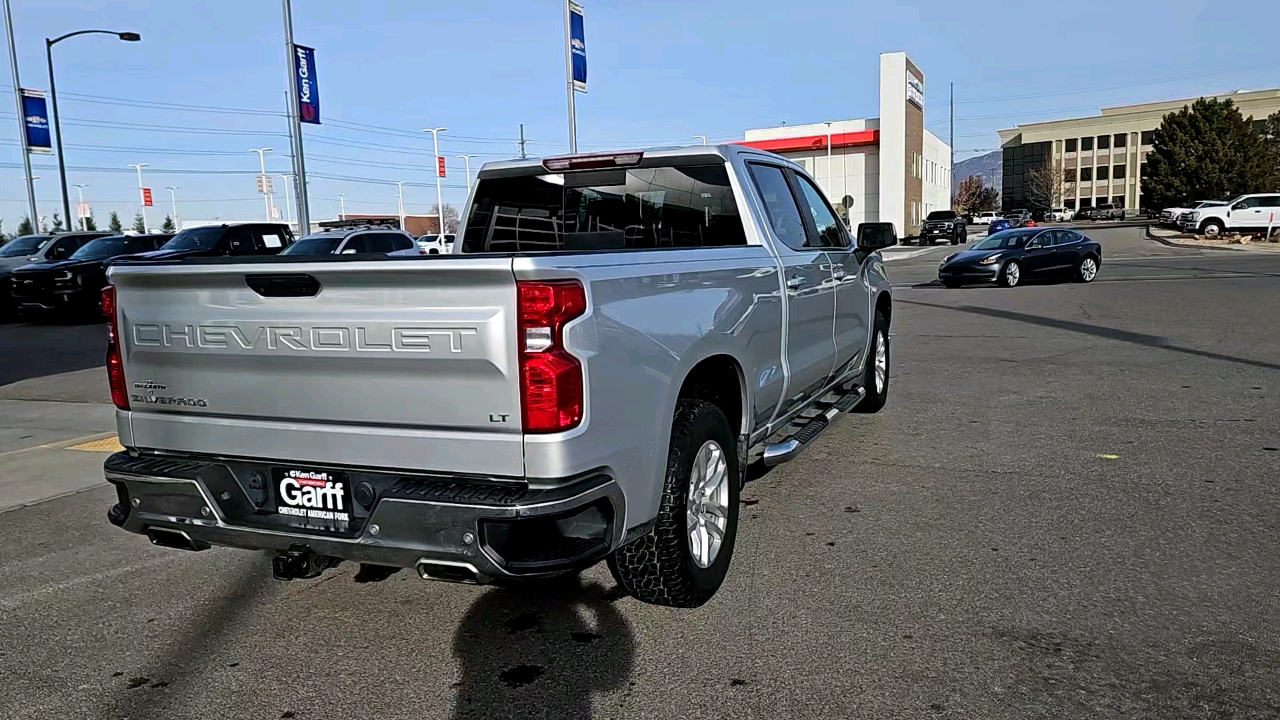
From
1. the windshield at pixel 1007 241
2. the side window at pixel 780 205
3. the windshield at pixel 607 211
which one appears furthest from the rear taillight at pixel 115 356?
the windshield at pixel 1007 241

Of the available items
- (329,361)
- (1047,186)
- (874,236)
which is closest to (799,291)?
(874,236)

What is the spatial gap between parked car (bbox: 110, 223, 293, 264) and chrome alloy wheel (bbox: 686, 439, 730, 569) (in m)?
16.5

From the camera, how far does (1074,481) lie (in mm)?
5691

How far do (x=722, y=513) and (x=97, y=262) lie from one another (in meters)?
18.8

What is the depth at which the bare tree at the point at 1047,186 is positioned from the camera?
337 ft

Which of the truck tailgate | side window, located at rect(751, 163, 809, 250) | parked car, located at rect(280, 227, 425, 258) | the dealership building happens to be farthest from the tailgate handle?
the dealership building

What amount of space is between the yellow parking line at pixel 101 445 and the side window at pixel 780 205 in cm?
547

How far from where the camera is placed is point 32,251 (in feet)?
71.7

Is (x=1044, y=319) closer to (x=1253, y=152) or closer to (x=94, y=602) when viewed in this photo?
(x=94, y=602)

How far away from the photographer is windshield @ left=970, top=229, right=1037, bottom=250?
23.1 m

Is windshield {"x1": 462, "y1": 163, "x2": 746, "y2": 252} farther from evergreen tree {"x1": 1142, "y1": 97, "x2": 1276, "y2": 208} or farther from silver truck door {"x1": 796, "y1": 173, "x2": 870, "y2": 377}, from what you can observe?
evergreen tree {"x1": 1142, "y1": 97, "x2": 1276, "y2": 208}

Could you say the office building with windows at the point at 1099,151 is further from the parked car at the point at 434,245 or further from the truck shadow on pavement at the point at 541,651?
the truck shadow on pavement at the point at 541,651

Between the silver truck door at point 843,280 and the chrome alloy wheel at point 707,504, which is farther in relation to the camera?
the silver truck door at point 843,280

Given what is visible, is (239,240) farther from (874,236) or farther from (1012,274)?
(1012,274)
